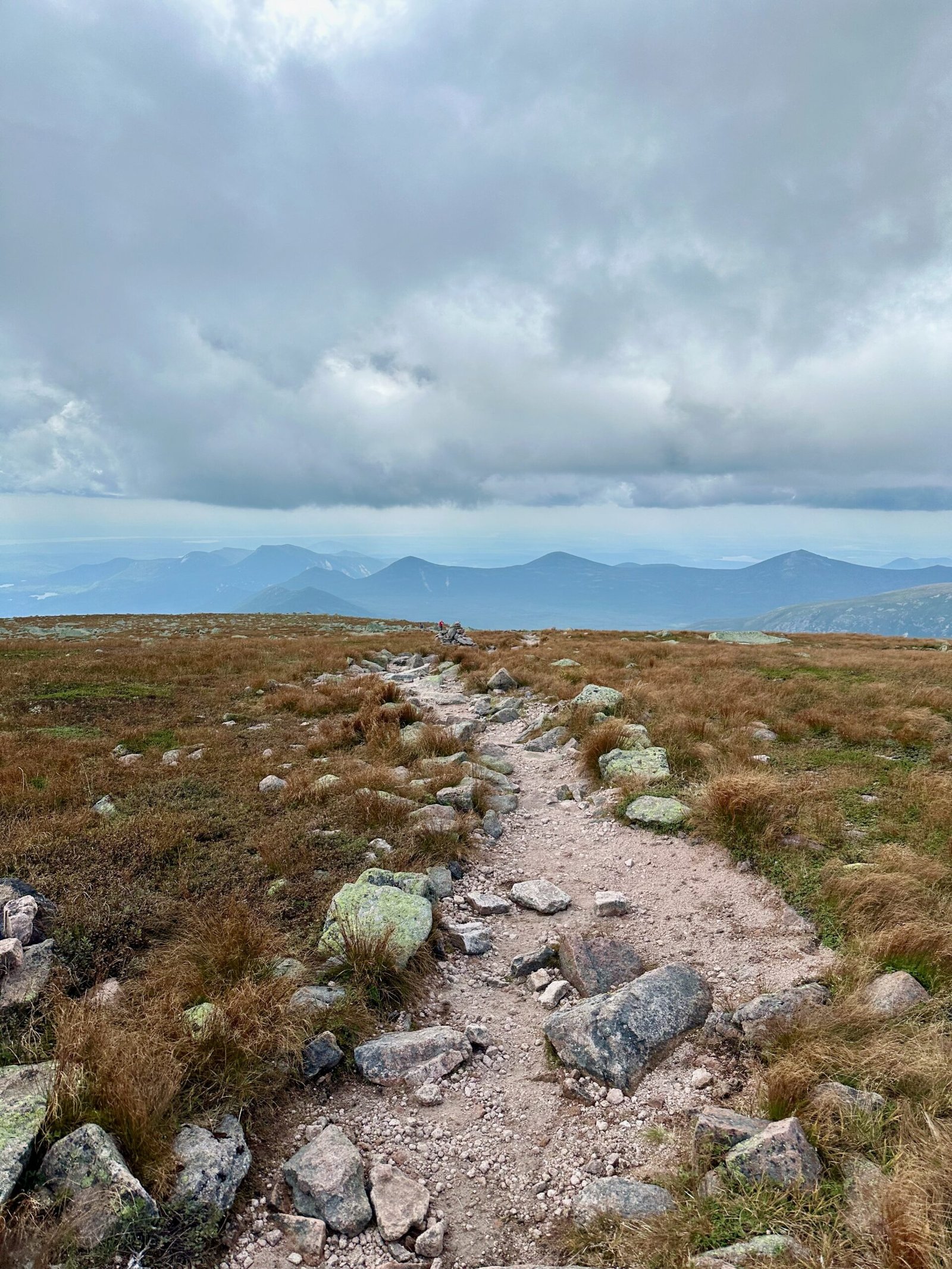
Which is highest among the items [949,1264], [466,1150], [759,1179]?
[949,1264]

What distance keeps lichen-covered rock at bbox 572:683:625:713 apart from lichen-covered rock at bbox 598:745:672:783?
110 inches

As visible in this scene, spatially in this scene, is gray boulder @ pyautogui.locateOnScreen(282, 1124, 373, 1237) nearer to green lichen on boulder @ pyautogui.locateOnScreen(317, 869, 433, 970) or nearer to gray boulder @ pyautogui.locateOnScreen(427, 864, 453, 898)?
green lichen on boulder @ pyautogui.locateOnScreen(317, 869, 433, 970)

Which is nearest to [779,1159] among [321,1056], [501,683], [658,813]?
[321,1056]

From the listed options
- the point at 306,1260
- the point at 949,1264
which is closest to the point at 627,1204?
the point at 949,1264

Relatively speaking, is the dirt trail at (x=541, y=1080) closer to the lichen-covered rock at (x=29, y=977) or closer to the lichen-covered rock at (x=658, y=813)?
the lichen-covered rock at (x=658, y=813)

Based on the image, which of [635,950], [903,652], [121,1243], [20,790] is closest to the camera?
[121,1243]

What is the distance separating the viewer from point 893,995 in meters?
5.06

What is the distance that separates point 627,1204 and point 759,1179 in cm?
84

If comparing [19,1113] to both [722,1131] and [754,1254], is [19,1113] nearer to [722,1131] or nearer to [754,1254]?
[754,1254]

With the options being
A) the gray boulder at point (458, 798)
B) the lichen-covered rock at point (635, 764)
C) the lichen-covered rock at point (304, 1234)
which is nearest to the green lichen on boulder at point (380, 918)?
the lichen-covered rock at point (304, 1234)

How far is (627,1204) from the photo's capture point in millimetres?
3799

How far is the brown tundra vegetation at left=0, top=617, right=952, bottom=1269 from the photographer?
11.9ft

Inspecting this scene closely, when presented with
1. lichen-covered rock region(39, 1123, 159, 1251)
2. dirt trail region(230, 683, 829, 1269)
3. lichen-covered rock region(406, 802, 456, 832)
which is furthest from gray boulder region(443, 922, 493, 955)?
lichen-covered rock region(39, 1123, 159, 1251)

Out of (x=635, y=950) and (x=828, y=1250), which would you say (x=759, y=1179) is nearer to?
(x=828, y=1250)
